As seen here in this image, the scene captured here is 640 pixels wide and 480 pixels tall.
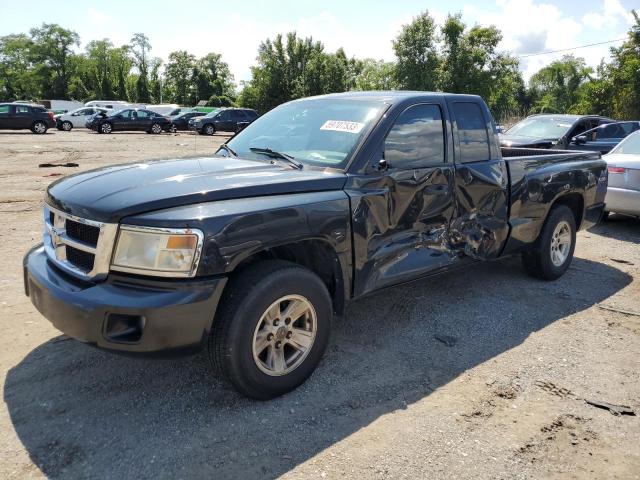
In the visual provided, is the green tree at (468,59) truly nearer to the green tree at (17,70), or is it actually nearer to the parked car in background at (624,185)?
the parked car in background at (624,185)

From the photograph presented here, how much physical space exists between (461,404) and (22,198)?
8.49 meters

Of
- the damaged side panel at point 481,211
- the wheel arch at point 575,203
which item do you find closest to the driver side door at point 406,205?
the damaged side panel at point 481,211

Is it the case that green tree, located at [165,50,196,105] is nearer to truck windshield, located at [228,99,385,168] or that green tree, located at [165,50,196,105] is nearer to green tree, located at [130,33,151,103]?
green tree, located at [130,33,151,103]

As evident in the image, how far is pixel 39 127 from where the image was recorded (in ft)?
91.6

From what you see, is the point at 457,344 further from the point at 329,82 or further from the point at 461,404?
the point at 329,82

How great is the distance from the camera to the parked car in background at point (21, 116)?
27297 millimetres

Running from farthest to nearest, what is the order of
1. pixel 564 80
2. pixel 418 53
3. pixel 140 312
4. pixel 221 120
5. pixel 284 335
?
pixel 564 80 < pixel 418 53 < pixel 221 120 < pixel 284 335 < pixel 140 312

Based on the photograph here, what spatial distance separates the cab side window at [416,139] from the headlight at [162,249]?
1.61m

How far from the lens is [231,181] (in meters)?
3.17

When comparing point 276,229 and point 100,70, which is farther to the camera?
point 100,70

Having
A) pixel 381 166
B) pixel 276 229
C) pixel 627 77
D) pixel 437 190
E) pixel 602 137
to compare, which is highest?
pixel 627 77

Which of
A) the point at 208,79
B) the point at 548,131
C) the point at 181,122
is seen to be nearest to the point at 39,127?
the point at 181,122

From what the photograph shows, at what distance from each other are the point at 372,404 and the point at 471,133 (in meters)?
2.45

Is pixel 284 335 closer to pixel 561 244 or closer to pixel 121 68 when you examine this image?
pixel 561 244
